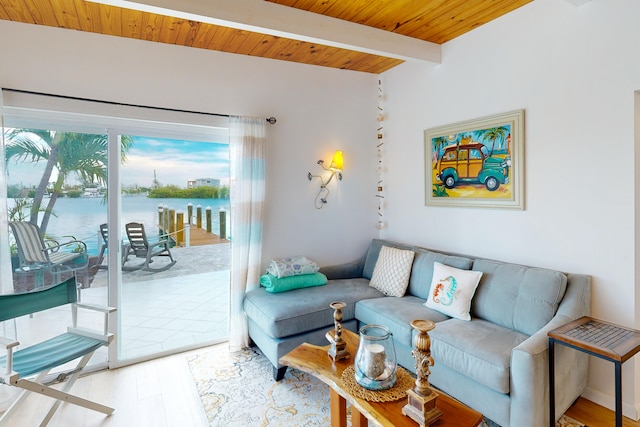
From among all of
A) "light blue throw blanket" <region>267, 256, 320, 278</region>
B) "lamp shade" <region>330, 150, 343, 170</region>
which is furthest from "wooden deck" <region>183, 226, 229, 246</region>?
"lamp shade" <region>330, 150, 343, 170</region>

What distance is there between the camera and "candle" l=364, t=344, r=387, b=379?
1536mm

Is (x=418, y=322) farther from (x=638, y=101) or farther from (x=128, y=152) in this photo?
(x=128, y=152)

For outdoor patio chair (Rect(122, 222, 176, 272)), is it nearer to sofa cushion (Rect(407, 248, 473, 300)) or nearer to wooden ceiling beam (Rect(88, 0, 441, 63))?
wooden ceiling beam (Rect(88, 0, 441, 63))

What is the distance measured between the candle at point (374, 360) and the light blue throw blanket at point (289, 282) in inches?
61.2

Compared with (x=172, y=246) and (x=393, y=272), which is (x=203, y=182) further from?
(x=393, y=272)

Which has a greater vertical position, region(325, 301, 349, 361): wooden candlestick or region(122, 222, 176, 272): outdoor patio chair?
region(122, 222, 176, 272): outdoor patio chair

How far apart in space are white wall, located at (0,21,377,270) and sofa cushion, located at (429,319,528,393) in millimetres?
1715

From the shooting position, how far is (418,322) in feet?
4.63

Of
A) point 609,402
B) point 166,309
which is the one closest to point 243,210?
point 166,309

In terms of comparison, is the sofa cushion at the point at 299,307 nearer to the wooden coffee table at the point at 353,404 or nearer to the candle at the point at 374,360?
the wooden coffee table at the point at 353,404

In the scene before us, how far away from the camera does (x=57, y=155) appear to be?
8.47ft

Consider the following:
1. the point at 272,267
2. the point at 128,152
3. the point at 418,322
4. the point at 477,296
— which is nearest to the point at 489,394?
the point at 477,296

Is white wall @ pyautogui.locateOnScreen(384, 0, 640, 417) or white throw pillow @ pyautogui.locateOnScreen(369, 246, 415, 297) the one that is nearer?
white wall @ pyautogui.locateOnScreen(384, 0, 640, 417)

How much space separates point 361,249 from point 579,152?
2255 millimetres
